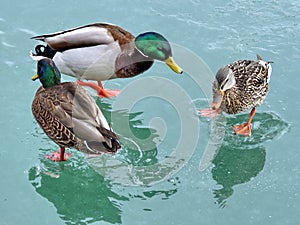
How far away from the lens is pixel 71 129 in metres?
3.84

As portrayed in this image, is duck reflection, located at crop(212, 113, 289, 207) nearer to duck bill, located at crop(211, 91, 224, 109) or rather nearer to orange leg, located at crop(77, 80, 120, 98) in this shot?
duck bill, located at crop(211, 91, 224, 109)

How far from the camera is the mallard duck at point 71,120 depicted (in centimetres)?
378

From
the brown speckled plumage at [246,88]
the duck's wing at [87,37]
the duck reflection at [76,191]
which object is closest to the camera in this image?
the duck reflection at [76,191]

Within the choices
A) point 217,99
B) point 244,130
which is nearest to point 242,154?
point 244,130

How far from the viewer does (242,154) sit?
4.23 m

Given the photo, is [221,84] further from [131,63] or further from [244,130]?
[131,63]

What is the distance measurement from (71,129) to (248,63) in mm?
1504

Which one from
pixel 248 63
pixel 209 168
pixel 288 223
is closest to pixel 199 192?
pixel 209 168

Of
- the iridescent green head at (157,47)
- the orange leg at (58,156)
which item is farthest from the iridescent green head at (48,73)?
the iridescent green head at (157,47)

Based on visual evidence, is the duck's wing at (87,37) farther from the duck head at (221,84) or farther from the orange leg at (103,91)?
the duck head at (221,84)

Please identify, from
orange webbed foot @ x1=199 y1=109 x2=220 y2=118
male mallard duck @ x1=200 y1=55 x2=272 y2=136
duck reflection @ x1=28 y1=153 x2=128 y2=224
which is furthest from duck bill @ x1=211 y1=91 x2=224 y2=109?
duck reflection @ x1=28 y1=153 x2=128 y2=224

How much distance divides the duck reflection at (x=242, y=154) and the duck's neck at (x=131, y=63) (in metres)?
0.80

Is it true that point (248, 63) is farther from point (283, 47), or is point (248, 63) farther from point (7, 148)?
point (7, 148)

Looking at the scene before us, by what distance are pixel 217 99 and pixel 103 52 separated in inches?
38.2
